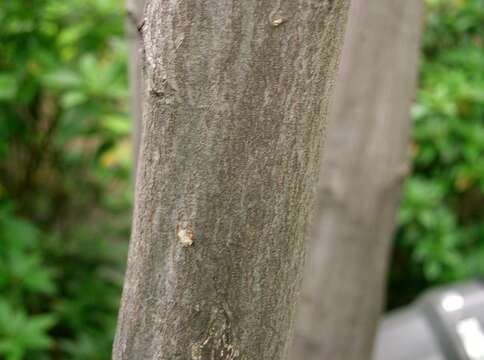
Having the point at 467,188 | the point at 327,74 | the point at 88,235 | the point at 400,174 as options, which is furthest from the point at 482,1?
the point at 327,74

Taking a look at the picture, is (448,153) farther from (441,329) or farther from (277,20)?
(277,20)

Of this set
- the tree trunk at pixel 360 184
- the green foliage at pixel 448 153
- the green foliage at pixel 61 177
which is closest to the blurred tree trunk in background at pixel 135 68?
the green foliage at pixel 61 177

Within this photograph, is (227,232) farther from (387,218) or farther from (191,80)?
(387,218)

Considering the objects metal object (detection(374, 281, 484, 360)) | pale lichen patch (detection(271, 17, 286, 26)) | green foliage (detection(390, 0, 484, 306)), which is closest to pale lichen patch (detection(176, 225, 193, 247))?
pale lichen patch (detection(271, 17, 286, 26))

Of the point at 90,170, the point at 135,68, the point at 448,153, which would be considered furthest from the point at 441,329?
the point at 90,170

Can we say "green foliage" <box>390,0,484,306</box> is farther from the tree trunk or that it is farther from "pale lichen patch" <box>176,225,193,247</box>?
"pale lichen patch" <box>176,225,193,247</box>

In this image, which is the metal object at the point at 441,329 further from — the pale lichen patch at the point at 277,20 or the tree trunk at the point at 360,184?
the pale lichen patch at the point at 277,20
